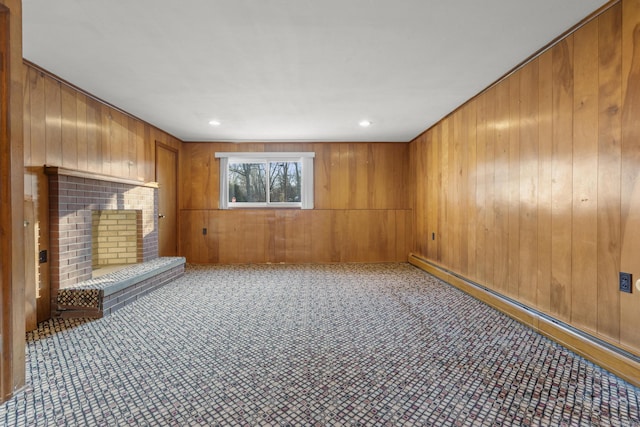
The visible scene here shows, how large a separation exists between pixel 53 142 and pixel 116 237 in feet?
5.06

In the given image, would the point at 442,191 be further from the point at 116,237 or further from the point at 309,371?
the point at 116,237

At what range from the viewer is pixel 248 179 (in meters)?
5.09

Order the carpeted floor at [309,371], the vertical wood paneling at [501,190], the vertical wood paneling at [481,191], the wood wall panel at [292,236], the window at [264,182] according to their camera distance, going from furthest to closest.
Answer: the window at [264,182]
the wood wall panel at [292,236]
the vertical wood paneling at [481,191]
the vertical wood paneling at [501,190]
the carpeted floor at [309,371]

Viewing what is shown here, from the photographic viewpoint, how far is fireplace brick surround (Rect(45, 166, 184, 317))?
7.98 ft

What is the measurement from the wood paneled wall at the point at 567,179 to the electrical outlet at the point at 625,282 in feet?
0.09

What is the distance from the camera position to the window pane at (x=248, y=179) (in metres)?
5.08

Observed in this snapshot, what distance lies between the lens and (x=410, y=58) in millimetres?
2199

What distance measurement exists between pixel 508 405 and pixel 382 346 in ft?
2.44

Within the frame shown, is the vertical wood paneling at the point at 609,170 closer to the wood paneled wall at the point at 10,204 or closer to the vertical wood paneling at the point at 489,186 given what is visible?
Result: the vertical wood paneling at the point at 489,186

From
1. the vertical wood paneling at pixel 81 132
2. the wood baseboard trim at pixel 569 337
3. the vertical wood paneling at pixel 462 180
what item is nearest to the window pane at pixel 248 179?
the vertical wood paneling at pixel 81 132

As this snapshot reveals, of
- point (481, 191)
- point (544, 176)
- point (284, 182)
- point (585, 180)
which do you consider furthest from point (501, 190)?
point (284, 182)

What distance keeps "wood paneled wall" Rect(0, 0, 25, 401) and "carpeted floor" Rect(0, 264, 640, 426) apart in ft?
0.61

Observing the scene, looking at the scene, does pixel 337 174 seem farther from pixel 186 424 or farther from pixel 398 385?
pixel 186 424

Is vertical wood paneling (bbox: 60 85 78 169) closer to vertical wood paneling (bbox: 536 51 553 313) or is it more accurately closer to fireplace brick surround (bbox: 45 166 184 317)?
fireplace brick surround (bbox: 45 166 184 317)
